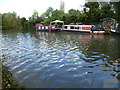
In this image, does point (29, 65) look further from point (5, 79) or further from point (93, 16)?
point (93, 16)

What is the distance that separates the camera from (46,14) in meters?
82.9

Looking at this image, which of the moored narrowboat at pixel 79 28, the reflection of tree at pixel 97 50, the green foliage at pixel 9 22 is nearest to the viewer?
the reflection of tree at pixel 97 50

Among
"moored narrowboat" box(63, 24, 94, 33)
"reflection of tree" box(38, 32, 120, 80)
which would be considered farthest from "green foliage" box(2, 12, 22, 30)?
"reflection of tree" box(38, 32, 120, 80)

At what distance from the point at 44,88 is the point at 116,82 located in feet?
12.0

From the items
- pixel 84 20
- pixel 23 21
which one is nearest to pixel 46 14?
pixel 23 21

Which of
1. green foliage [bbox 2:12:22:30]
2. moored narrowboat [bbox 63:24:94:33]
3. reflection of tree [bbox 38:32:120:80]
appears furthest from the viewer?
green foliage [bbox 2:12:22:30]

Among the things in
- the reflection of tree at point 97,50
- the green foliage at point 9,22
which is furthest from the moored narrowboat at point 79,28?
the green foliage at point 9,22

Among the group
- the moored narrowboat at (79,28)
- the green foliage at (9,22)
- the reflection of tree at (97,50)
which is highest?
the green foliage at (9,22)

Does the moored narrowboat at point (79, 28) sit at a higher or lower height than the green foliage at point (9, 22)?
lower

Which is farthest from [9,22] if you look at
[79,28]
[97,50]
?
[97,50]

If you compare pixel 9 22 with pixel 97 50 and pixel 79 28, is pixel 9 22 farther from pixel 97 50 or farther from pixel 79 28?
pixel 97 50

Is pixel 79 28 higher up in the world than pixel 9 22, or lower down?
lower down

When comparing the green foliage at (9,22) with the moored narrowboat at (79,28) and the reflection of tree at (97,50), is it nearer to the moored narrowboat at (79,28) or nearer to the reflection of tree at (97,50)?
the moored narrowboat at (79,28)

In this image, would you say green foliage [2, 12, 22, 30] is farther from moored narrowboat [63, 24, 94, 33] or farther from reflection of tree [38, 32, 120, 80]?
reflection of tree [38, 32, 120, 80]
